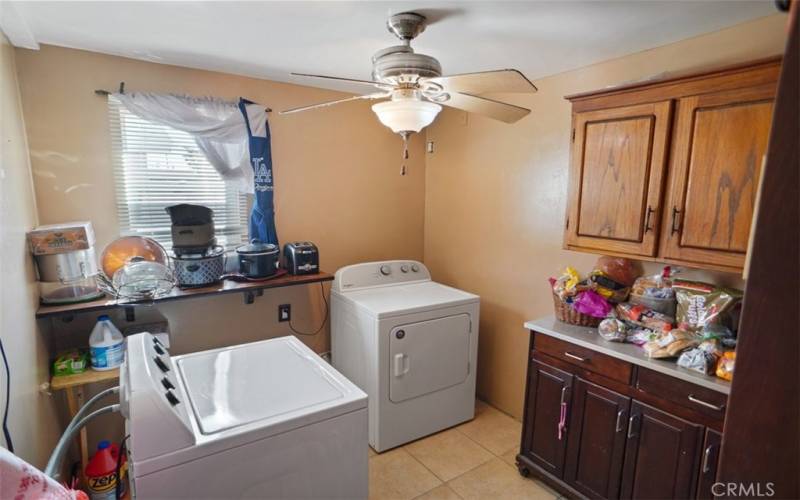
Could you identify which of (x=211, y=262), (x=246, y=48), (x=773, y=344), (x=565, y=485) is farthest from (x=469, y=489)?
(x=246, y=48)

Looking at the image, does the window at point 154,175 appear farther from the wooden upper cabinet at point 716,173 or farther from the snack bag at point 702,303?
the snack bag at point 702,303

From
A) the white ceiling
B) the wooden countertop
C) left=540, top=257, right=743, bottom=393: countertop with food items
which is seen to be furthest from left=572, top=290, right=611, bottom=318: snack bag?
the wooden countertop

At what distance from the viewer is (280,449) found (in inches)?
52.1

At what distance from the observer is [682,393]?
1.59m

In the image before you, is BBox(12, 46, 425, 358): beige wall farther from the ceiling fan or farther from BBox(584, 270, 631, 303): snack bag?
BBox(584, 270, 631, 303): snack bag

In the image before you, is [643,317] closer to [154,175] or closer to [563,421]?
[563,421]

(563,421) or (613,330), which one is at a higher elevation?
(613,330)

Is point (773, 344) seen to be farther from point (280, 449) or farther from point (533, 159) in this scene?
point (533, 159)

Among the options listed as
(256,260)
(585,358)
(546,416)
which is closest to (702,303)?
(585,358)

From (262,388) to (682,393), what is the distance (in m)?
1.67

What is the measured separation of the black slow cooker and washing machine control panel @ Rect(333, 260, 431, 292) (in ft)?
1.64

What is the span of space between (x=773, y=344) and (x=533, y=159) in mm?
2197

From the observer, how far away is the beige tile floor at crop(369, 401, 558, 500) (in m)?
2.16

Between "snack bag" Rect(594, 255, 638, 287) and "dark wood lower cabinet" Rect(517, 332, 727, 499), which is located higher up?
"snack bag" Rect(594, 255, 638, 287)
